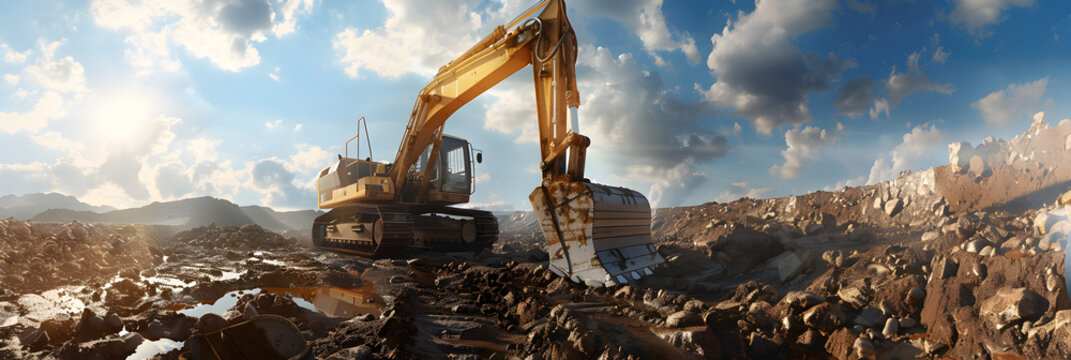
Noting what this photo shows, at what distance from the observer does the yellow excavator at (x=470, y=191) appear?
578cm

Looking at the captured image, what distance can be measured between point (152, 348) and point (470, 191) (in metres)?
8.55

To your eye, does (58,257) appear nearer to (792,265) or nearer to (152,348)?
(152,348)

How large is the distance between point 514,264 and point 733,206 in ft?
39.9

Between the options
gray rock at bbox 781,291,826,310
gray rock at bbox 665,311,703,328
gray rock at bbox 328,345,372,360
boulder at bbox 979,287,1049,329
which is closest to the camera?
boulder at bbox 979,287,1049,329

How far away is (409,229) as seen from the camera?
10.6 meters

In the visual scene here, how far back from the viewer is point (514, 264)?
8078 mm

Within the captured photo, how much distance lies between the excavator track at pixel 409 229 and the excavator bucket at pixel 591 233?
5.41m

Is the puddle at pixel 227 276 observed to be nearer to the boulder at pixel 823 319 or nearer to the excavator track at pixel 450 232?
the excavator track at pixel 450 232

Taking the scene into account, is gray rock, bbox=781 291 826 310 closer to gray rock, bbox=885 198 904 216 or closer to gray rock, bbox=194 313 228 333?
gray rock, bbox=194 313 228 333

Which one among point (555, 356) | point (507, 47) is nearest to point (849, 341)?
point (555, 356)

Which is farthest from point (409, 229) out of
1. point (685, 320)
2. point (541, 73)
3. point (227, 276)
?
point (685, 320)

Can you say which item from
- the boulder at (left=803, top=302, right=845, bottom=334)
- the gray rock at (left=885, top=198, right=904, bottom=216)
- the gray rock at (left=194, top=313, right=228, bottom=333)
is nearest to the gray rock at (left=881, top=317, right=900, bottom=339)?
the boulder at (left=803, top=302, right=845, bottom=334)

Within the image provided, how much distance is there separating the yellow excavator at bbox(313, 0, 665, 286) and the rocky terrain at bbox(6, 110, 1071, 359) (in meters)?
0.58

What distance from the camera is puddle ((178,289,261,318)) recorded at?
5.22 m
